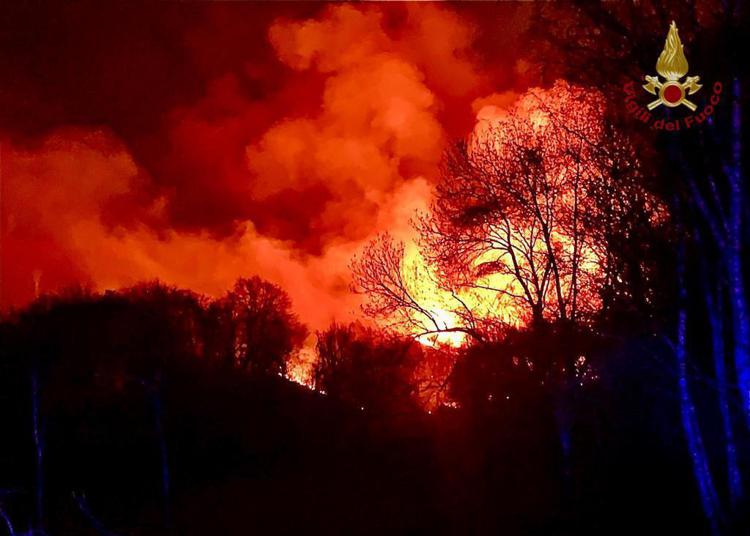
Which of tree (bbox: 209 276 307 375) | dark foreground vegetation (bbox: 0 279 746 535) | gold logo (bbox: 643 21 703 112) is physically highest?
tree (bbox: 209 276 307 375)

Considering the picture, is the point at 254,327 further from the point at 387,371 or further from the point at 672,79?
the point at 672,79

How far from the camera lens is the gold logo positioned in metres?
11.0

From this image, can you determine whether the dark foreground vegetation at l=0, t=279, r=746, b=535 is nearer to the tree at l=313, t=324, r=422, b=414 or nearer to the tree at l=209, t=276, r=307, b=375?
the tree at l=313, t=324, r=422, b=414

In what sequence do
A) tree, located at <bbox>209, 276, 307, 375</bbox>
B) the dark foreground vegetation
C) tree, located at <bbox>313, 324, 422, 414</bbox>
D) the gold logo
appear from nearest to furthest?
the gold logo
the dark foreground vegetation
tree, located at <bbox>313, 324, 422, 414</bbox>
tree, located at <bbox>209, 276, 307, 375</bbox>

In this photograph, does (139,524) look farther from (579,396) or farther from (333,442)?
(579,396)

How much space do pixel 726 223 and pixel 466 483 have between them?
→ 16.4 metres

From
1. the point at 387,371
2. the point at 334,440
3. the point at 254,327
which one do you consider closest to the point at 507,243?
the point at 387,371

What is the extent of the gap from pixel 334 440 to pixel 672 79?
30.9 m

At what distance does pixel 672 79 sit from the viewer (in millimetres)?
11320

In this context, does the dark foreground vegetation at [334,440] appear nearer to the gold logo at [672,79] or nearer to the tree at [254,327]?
the gold logo at [672,79]

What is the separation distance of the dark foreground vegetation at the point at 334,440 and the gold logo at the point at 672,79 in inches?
189

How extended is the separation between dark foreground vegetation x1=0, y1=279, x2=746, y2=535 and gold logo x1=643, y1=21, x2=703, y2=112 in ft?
15.8

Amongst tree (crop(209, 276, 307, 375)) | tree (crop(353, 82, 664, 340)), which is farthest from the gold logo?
tree (crop(209, 276, 307, 375))

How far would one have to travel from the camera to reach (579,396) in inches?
756
